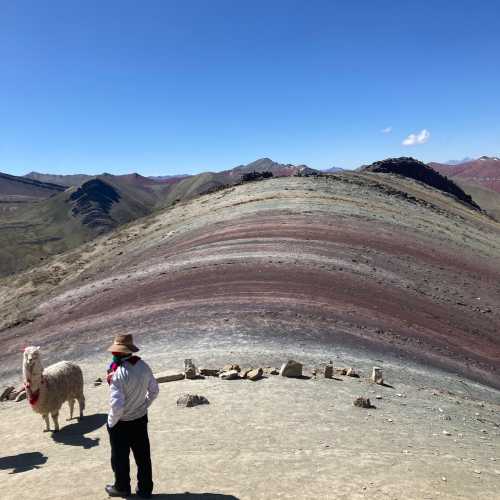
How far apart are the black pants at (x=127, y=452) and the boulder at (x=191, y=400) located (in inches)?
158

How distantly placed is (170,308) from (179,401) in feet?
35.0

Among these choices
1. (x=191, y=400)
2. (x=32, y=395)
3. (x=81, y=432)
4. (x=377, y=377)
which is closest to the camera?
(x=32, y=395)

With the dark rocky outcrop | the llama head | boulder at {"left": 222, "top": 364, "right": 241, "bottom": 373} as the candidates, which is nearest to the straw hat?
the llama head

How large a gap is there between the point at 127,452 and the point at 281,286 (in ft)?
53.8

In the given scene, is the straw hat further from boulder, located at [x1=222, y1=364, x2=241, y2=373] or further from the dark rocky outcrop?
the dark rocky outcrop

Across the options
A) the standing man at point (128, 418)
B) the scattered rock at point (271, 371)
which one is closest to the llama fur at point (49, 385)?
the standing man at point (128, 418)

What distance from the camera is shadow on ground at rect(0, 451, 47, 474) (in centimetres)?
899

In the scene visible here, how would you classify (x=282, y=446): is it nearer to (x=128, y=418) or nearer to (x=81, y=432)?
(x=128, y=418)

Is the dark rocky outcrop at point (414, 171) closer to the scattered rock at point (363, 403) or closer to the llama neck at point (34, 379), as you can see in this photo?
the scattered rock at point (363, 403)

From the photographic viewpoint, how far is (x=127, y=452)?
24.2 ft

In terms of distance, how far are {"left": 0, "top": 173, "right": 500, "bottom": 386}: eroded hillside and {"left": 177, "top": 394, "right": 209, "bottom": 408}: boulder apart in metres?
4.71

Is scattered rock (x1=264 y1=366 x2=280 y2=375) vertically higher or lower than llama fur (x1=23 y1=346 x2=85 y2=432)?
lower

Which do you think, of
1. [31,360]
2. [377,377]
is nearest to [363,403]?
[377,377]

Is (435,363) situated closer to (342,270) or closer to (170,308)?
(342,270)
